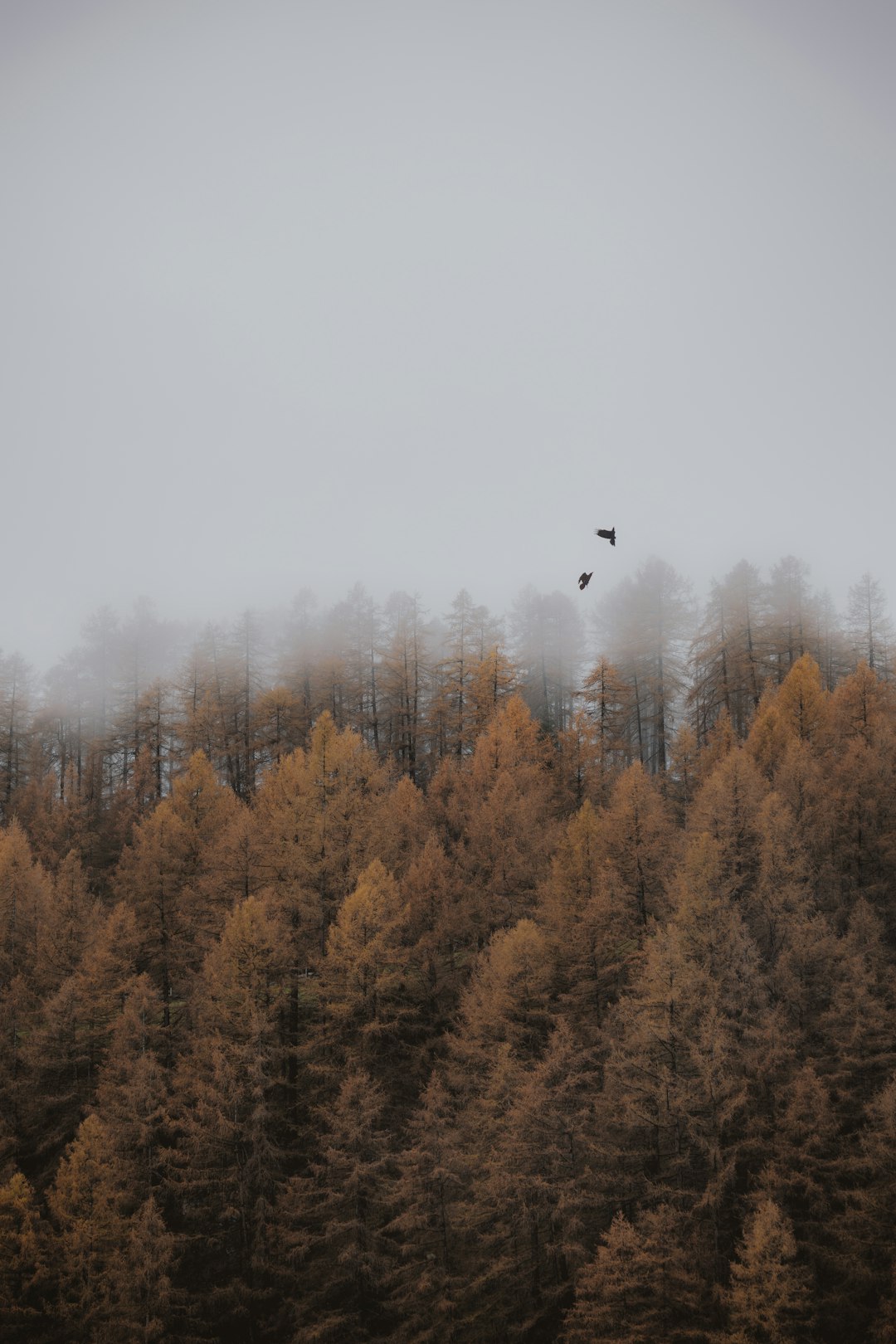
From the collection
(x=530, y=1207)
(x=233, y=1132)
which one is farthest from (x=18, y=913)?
(x=530, y=1207)

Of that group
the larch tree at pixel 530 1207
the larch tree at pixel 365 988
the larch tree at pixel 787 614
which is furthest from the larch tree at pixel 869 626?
the larch tree at pixel 365 988

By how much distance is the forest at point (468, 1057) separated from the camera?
2194cm

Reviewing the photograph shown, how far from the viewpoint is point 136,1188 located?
2467 cm

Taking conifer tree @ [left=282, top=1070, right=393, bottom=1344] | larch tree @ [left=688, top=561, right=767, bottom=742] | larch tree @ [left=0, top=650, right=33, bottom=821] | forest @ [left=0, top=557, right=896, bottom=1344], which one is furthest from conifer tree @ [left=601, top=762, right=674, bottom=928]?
larch tree @ [left=0, top=650, right=33, bottom=821]

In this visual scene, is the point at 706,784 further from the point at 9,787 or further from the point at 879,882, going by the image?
the point at 9,787

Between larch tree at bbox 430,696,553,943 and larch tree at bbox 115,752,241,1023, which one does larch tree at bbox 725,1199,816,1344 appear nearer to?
larch tree at bbox 430,696,553,943

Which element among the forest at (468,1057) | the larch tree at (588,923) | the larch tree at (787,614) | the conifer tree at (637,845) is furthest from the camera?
the larch tree at (787,614)

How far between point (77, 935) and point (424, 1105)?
15646 millimetres

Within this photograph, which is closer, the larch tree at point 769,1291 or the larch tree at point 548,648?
the larch tree at point 769,1291

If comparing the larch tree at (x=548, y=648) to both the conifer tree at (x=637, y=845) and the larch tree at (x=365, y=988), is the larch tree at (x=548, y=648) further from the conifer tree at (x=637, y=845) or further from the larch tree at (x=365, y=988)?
the larch tree at (x=365, y=988)

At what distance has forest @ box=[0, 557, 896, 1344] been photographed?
21.9 m

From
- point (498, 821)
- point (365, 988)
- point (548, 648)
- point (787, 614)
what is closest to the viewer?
point (365, 988)

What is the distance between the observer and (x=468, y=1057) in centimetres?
2656

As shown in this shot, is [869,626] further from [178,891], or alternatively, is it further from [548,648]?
[178,891]
